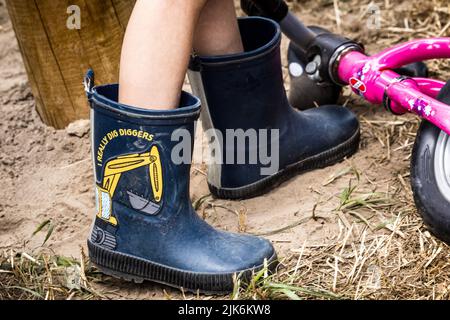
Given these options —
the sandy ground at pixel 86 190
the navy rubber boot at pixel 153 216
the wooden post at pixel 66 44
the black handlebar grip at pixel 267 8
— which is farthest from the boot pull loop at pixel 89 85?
the black handlebar grip at pixel 267 8

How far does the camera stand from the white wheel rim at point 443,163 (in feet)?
5.01

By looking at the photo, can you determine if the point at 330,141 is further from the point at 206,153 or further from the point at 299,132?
the point at 206,153

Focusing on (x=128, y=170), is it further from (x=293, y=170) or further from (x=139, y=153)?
(x=293, y=170)

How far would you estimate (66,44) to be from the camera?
1.93 meters

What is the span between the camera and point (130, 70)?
142 centimetres

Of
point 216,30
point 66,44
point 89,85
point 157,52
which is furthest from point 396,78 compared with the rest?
point 66,44

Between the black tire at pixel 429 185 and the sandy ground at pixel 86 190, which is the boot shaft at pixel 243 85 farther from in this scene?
the black tire at pixel 429 185

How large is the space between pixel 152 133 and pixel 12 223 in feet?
1.75

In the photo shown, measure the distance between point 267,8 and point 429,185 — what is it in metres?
0.67

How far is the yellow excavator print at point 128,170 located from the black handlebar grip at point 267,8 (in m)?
0.66

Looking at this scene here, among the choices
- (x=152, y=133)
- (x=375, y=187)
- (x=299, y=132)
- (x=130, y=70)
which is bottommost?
(x=375, y=187)

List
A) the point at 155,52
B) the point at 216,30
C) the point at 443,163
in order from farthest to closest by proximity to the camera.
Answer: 1. the point at 216,30
2. the point at 443,163
3. the point at 155,52

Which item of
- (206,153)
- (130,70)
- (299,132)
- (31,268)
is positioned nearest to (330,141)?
(299,132)

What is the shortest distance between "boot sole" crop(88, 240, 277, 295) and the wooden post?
24.5 inches
